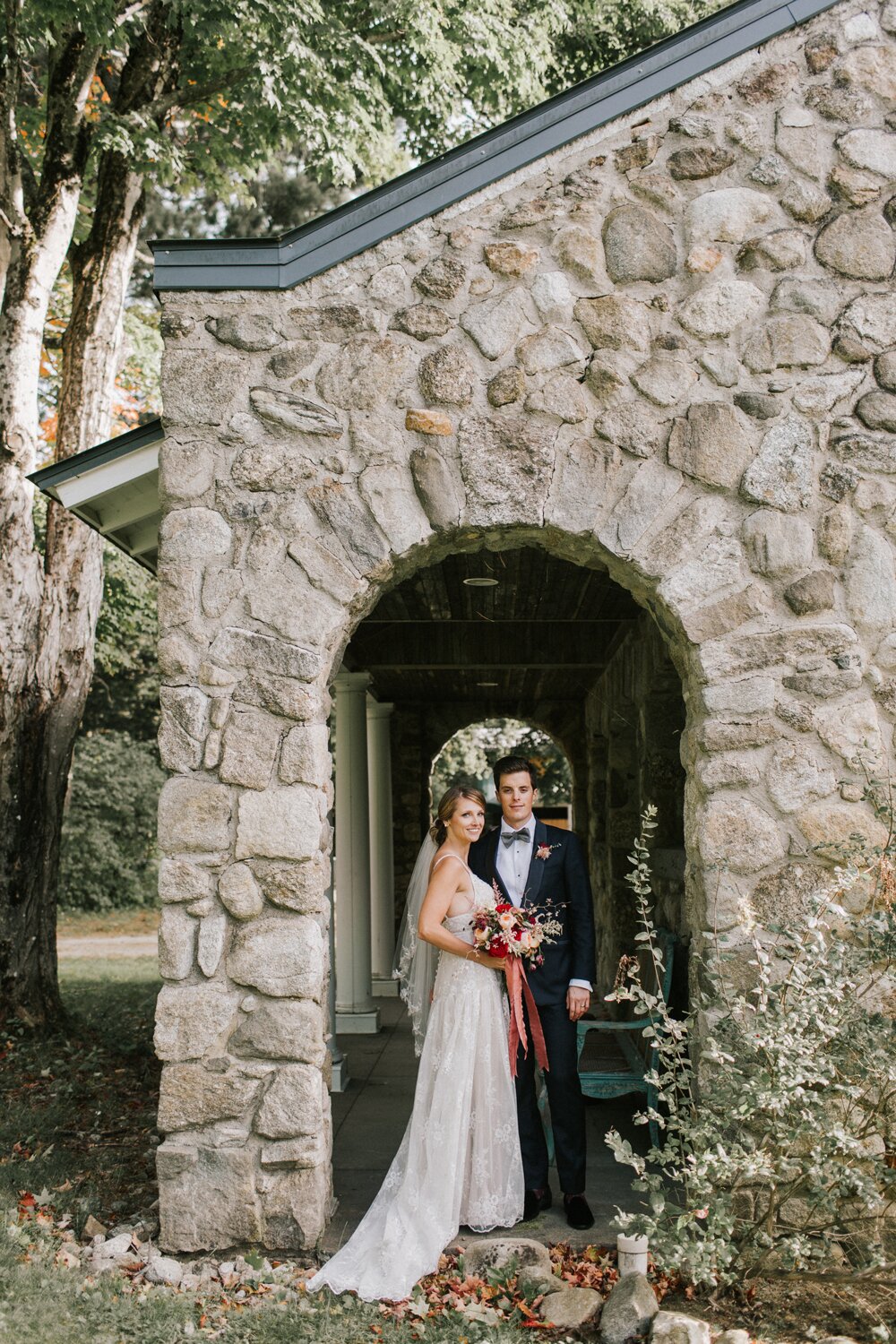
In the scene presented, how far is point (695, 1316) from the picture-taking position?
3492 mm

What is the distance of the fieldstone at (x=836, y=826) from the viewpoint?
3.90 metres

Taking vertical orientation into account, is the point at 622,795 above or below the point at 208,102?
below

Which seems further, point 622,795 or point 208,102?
point 208,102

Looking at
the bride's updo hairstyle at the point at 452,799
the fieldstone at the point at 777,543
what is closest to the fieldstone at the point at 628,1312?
the bride's updo hairstyle at the point at 452,799

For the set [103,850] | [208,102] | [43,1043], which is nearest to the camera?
[43,1043]

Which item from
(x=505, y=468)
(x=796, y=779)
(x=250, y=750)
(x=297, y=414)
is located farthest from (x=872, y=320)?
(x=250, y=750)

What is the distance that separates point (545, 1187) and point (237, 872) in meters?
1.75

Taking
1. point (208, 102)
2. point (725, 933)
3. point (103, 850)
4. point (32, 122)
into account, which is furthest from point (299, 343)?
point (103, 850)

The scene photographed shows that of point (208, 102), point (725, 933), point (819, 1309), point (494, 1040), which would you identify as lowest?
point (819, 1309)

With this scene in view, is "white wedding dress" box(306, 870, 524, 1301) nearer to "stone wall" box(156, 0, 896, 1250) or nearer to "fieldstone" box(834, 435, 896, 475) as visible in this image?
"stone wall" box(156, 0, 896, 1250)

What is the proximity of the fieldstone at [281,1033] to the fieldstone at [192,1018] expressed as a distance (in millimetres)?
69

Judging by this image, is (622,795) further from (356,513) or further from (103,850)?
(103,850)

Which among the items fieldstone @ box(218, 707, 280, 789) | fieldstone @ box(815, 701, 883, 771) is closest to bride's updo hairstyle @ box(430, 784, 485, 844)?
fieldstone @ box(218, 707, 280, 789)

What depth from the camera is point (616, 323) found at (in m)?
4.13
